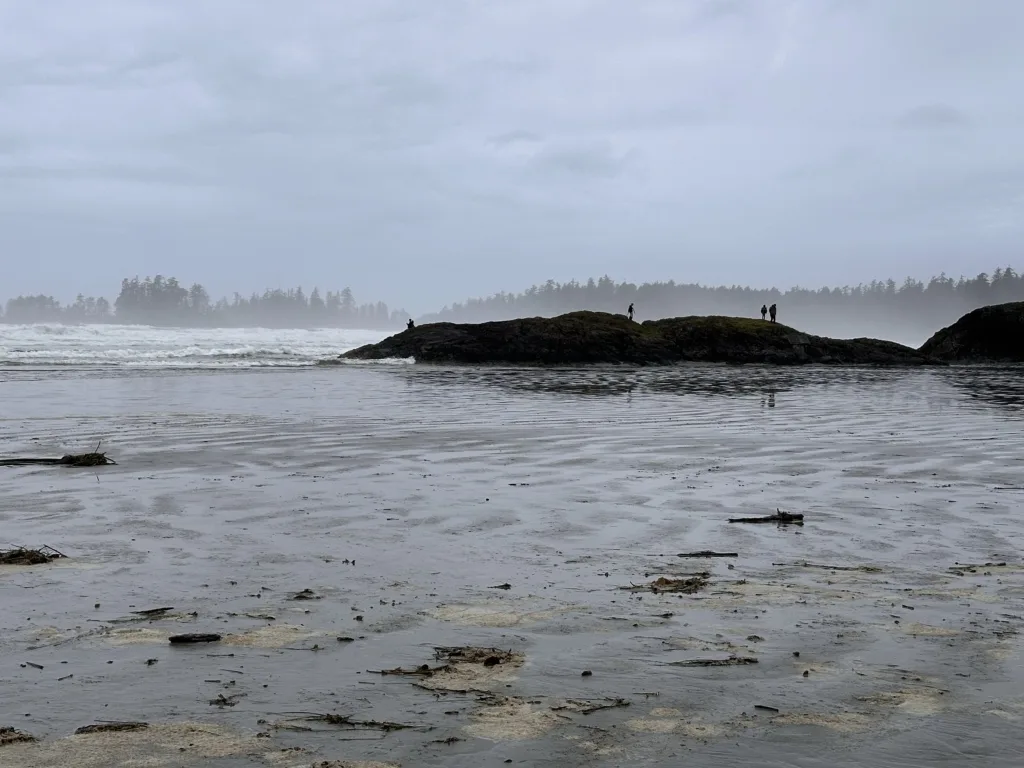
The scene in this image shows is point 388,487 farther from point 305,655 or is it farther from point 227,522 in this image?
point 305,655

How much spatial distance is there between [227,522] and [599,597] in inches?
164

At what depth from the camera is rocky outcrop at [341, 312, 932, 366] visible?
54.4 m

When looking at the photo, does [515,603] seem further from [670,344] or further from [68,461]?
[670,344]

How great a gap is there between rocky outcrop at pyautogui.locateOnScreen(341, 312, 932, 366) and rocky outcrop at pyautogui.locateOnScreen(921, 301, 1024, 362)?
3.23 meters

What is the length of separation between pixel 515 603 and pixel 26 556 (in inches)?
156

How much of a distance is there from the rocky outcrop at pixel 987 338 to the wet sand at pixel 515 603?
168 feet

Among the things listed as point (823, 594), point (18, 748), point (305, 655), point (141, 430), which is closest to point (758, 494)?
point (823, 594)

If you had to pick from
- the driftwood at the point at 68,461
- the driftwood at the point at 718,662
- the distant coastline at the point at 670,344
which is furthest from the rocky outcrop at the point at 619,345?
the driftwood at the point at 718,662

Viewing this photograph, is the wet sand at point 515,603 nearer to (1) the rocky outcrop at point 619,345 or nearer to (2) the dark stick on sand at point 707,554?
(2) the dark stick on sand at point 707,554

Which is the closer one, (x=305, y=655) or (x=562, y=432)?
(x=305, y=655)

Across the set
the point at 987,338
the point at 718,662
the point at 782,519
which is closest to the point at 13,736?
the point at 718,662

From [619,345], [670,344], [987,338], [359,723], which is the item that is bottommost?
[359,723]

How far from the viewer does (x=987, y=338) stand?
60.6m

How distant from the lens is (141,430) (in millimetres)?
16656
